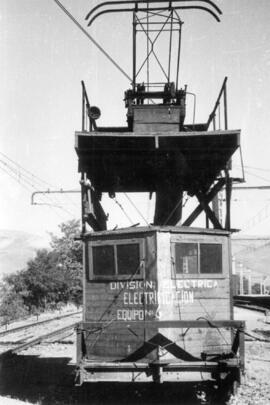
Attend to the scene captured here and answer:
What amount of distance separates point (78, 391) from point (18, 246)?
16456 cm

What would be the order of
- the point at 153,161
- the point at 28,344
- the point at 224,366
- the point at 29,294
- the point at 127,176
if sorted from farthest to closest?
the point at 29,294 → the point at 28,344 → the point at 127,176 → the point at 153,161 → the point at 224,366

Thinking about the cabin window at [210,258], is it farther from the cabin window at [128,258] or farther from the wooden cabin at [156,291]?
the cabin window at [128,258]

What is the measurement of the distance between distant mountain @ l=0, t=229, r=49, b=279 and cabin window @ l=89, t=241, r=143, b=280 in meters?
116

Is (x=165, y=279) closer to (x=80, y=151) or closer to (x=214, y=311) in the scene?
(x=214, y=311)

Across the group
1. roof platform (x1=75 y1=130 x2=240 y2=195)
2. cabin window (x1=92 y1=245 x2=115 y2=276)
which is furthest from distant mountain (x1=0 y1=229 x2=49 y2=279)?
cabin window (x1=92 y1=245 x2=115 y2=276)

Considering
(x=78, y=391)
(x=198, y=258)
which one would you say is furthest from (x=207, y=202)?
(x=78, y=391)

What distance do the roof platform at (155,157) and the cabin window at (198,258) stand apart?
1956 millimetres

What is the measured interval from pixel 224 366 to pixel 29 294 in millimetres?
26036

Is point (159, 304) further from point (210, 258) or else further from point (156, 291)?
point (210, 258)

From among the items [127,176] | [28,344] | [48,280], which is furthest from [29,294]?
[127,176]

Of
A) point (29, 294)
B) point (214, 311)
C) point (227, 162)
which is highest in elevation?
point (227, 162)

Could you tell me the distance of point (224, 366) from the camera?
21.6ft

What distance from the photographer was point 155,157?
29.8 ft

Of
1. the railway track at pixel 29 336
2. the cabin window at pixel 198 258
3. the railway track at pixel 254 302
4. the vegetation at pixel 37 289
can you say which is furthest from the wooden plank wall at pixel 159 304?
the railway track at pixel 254 302
